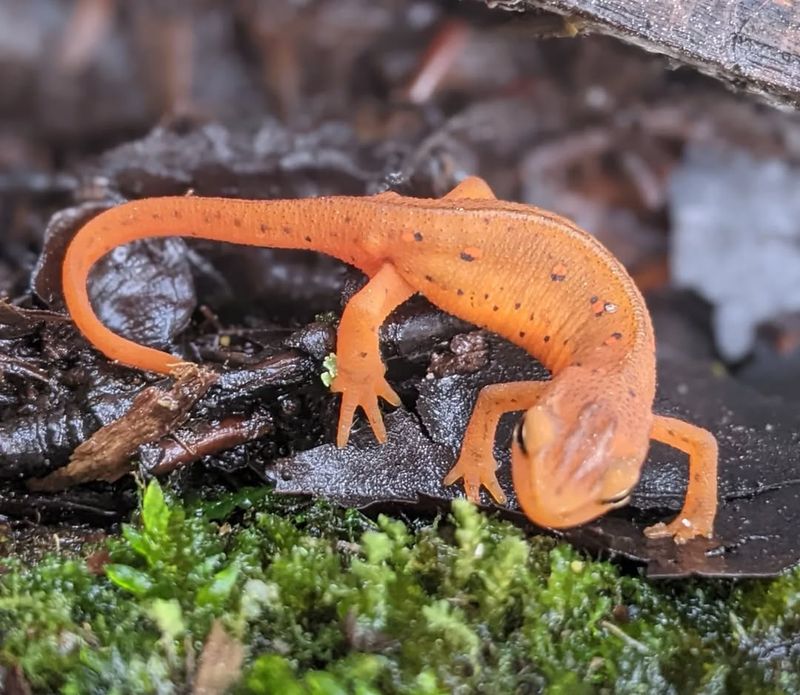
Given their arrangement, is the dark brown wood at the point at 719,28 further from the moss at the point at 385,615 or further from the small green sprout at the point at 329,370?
the moss at the point at 385,615

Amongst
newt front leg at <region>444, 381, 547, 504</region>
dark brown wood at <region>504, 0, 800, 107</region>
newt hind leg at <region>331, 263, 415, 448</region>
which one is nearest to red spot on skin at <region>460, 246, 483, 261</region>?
newt hind leg at <region>331, 263, 415, 448</region>

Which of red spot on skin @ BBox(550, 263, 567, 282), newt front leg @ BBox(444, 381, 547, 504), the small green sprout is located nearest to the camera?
newt front leg @ BBox(444, 381, 547, 504)

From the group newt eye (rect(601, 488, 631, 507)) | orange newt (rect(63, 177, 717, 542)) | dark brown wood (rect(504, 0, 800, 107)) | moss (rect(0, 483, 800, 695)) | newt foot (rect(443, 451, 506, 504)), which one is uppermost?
dark brown wood (rect(504, 0, 800, 107))

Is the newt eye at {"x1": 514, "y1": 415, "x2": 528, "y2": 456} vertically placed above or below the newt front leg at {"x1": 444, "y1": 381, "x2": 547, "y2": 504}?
above

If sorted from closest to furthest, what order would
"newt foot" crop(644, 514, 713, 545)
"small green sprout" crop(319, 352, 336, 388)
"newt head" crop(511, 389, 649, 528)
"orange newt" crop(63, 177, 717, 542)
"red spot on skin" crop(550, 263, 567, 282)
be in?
"newt head" crop(511, 389, 649, 528)
"newt foot" crop(644, 514, 713, 545)
"orange newt" crop(63, 177, 717, 542)
"small green sprout" crop(319, 352, 336, 388)
"red spot on skin" crop(550, 263, 567, 282)

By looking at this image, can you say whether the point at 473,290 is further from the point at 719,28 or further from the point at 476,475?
the point at 719,28

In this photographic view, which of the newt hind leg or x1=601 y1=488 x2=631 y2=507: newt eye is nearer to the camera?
x1=601 y1=488 x2=631 y2=507: newt eye

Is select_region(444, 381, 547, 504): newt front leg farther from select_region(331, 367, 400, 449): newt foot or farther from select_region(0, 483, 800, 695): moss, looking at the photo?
select_region(331, 367, 400, 449): newt foot

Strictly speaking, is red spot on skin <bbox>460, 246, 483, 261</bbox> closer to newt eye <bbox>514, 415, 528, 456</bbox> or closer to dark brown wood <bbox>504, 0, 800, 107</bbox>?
newt eye <bbox>514, 415, 528, 456</bbox>

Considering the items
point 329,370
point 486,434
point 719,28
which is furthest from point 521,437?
point 719,28
